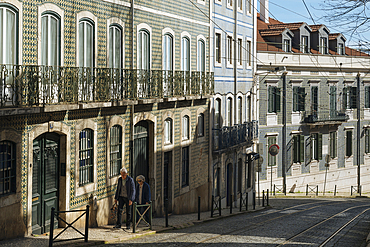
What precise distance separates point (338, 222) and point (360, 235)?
3.76 metres

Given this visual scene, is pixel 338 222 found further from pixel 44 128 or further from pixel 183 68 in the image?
pixel 44 128

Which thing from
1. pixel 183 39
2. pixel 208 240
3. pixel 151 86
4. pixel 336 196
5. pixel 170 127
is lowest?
pixel 336 196

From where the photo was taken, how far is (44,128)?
1283 cm

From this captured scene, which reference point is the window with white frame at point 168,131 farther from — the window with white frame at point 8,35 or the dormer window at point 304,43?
the dormer window at point 304,43

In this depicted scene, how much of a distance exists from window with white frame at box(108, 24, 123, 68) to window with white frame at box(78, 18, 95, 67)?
3.37ft

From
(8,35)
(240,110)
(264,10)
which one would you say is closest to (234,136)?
(240,110)

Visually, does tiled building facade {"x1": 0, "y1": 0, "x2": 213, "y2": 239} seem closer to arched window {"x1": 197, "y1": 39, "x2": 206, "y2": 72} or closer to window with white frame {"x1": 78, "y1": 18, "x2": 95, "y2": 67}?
window with white frame {"x1": 78, "y1": 18, "x2": 95, "y2": 67}

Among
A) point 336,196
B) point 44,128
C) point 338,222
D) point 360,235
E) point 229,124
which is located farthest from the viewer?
point 336,196

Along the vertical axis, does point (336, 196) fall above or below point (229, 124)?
below

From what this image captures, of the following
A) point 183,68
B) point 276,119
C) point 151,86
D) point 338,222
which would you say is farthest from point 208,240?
point 276,119

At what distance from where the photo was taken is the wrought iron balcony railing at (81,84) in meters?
11.8

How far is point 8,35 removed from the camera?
38.5ft

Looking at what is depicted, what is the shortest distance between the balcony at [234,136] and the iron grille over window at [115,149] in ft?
29.8

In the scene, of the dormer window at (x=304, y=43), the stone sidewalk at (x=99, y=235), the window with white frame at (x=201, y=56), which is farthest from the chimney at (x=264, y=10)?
the stone sidewalk at (x=99, y=235)
